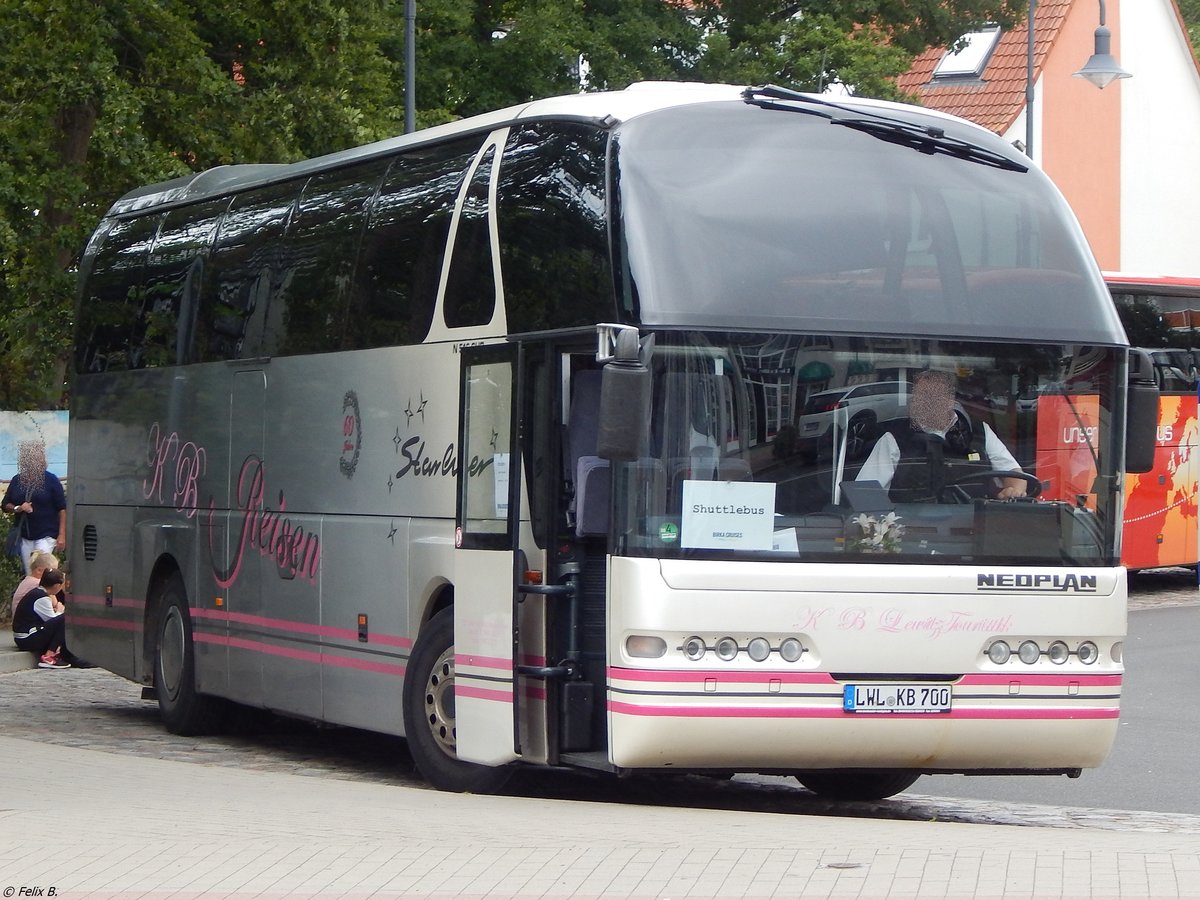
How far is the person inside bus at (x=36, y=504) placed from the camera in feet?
68.1

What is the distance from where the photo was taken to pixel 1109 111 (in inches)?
1852

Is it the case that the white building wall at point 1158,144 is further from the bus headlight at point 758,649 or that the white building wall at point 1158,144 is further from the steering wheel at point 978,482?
the bus headlight at point 758,649

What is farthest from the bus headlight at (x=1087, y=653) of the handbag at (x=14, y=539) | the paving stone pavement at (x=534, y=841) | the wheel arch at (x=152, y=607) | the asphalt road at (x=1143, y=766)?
the handbag at (x=14, y=539)

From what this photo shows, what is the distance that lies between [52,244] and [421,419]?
13374mm

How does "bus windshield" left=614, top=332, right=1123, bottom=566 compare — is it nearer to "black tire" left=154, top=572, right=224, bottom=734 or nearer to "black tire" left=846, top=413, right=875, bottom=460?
"black tire" left=846, top=413, right=875, bottom=460

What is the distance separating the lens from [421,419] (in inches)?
439

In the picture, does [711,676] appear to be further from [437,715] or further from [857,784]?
[857,784]

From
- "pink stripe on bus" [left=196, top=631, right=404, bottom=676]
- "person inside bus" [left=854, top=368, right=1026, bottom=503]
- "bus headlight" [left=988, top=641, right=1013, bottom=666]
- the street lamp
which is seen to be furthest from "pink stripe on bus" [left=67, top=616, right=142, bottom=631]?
the street lamp

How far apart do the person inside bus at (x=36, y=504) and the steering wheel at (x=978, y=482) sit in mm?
13323

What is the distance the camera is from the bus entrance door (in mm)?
9930

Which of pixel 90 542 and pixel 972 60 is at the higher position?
pixel 972 60

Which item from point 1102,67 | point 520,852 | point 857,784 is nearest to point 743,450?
point 520,852

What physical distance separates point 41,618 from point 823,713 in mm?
11053

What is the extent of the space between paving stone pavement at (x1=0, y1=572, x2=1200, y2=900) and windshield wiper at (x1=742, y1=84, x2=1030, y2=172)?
10.9ft
